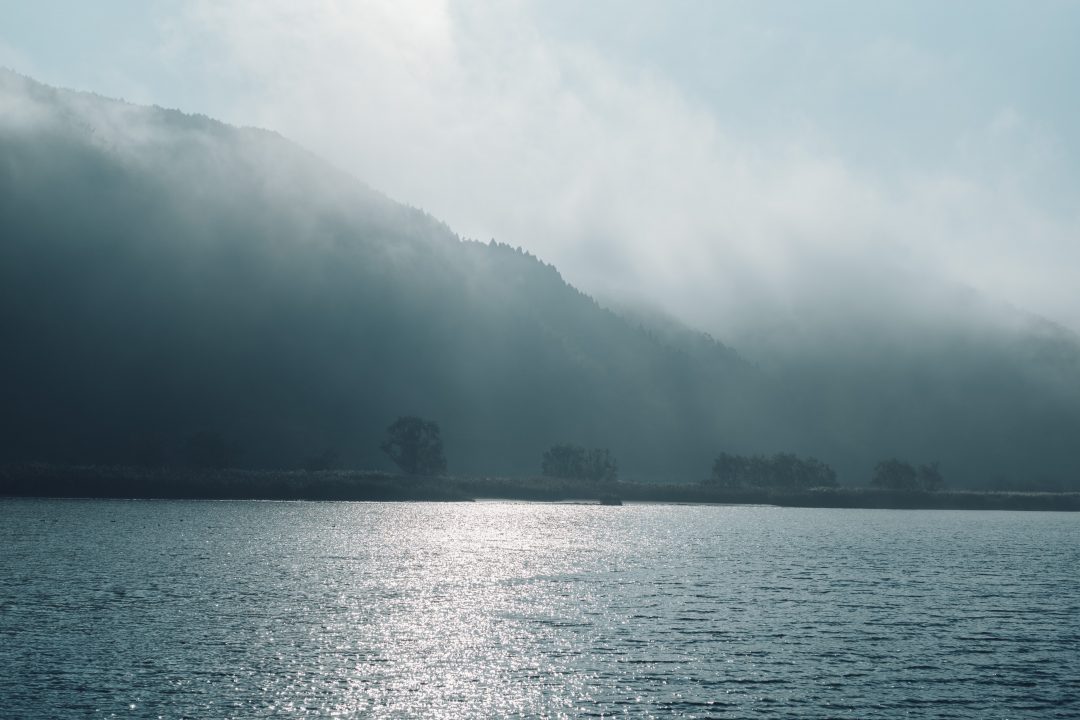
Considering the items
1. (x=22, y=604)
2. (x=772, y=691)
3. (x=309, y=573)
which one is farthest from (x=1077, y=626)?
(x=22, y=604)

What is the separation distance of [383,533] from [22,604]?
95.1 metres

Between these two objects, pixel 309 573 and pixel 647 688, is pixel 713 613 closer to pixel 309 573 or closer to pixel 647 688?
pixel 647 688

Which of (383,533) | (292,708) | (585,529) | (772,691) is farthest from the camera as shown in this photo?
(585,529)

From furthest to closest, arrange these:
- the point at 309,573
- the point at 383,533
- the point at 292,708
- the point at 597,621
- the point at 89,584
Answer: the point at 383,533 < the point at 309,573 < the point at 89,584 < the point at 597,621 < the point at 292,708

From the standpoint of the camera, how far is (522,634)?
63.1 metres

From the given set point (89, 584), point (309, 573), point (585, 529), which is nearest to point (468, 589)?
point (309, 573)

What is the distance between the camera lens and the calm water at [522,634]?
44531 mm

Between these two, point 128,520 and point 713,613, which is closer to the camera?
point 713,613

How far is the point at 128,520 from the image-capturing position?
17000 centimetres

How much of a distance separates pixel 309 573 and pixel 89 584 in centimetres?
2259

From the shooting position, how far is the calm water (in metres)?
44.5

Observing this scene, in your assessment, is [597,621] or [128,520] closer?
[597,621]

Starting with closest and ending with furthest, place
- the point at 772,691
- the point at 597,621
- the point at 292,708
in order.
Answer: the point at 292,708 → the point at 772,691 → the point at 597,621

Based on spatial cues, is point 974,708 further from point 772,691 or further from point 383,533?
point 383,533
